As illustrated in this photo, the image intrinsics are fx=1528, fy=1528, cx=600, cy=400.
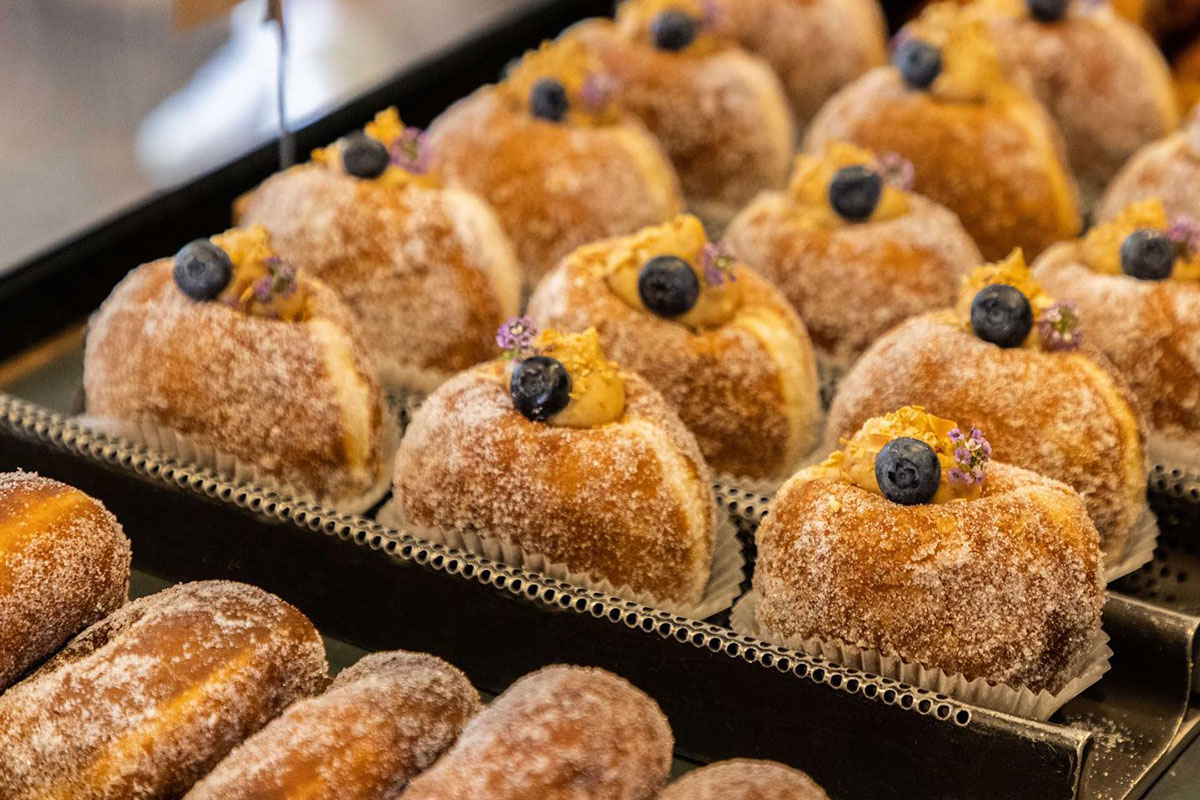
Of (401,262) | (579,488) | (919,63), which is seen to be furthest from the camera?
(919,63)

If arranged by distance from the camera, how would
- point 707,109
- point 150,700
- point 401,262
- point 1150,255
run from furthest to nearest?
point 707,109 < point 401,262 < point 1150,255 < point 150,700

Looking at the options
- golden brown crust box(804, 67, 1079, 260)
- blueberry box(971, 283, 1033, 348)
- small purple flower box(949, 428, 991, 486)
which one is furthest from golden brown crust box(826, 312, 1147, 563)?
golden brown crust box(804, 67, 1079, 260)

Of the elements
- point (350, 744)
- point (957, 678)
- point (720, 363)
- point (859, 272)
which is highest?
point (859, 272)

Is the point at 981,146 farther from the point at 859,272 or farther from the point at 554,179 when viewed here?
the point at 554,179

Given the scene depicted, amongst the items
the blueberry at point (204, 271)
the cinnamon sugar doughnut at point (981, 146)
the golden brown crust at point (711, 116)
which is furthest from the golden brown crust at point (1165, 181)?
the blueberry at point (204, 271)

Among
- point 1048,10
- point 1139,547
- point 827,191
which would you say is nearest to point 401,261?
point 827,191

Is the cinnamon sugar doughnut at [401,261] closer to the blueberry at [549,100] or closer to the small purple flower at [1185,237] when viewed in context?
the blueberry at [549,100]
